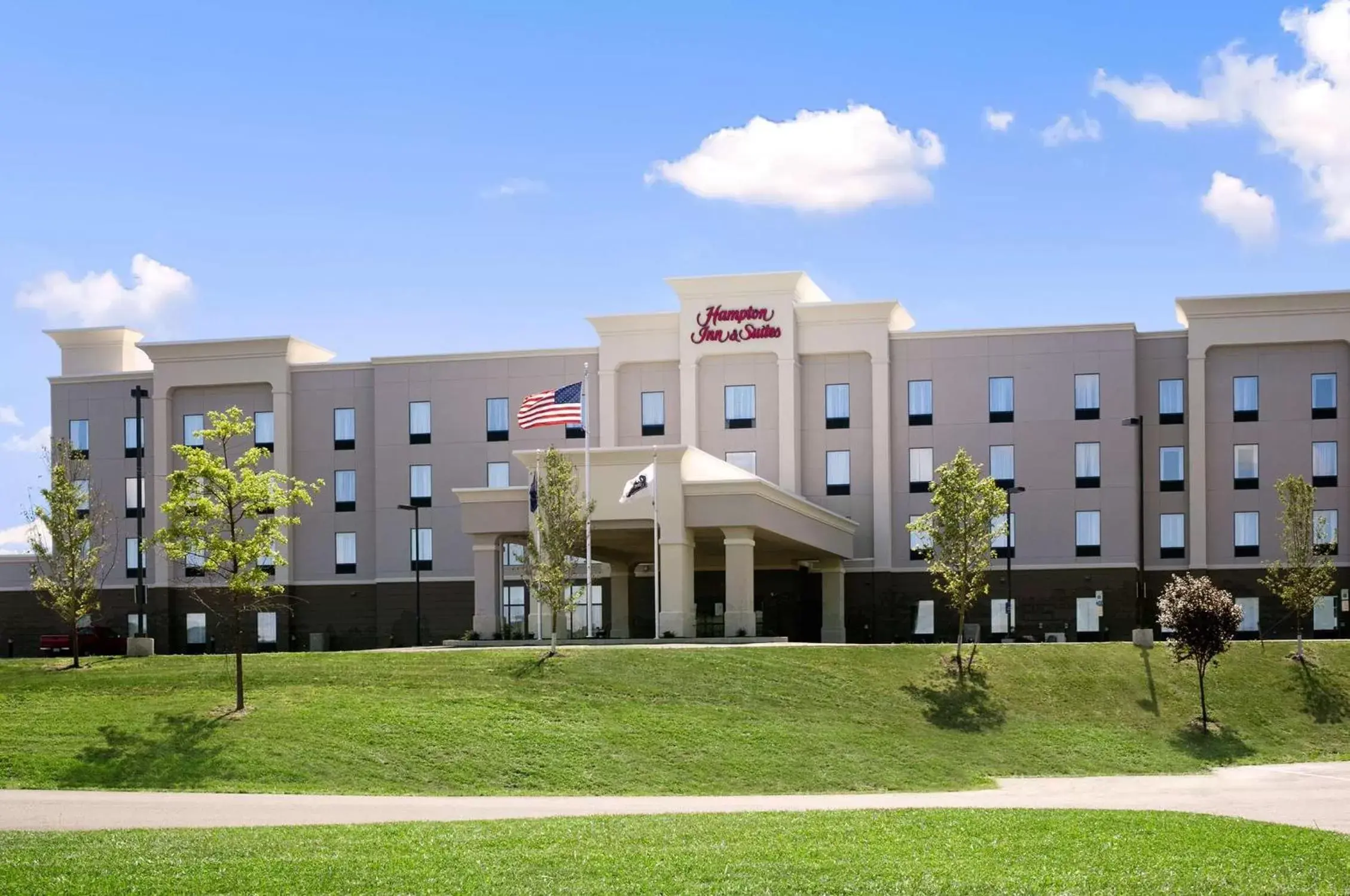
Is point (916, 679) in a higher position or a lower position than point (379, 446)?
lower

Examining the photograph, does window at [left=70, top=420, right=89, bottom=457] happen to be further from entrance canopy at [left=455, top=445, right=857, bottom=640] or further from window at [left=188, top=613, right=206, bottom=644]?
entrance canopy at [left=455, top=445, right=857, bottom=640]

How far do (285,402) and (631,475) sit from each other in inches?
1068

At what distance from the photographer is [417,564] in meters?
71.5

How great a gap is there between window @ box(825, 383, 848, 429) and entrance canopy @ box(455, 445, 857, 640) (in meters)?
12.8

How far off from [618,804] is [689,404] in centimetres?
4142

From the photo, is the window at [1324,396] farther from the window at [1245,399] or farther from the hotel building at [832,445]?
the window at [1245,399]

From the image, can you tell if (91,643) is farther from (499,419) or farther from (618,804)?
(618,804)

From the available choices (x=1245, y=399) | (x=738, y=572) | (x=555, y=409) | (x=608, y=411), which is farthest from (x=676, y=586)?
(x=1245, y=399)

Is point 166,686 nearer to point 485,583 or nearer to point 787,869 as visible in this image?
point 485,583

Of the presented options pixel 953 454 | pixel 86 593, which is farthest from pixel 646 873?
pixel 953 454

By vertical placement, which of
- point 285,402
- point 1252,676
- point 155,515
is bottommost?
point 1252,676

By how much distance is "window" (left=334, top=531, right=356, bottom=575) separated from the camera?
2945 inches

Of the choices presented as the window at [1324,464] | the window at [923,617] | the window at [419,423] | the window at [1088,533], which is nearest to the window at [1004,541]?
the window at [1088,533]

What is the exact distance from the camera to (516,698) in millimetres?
40312
